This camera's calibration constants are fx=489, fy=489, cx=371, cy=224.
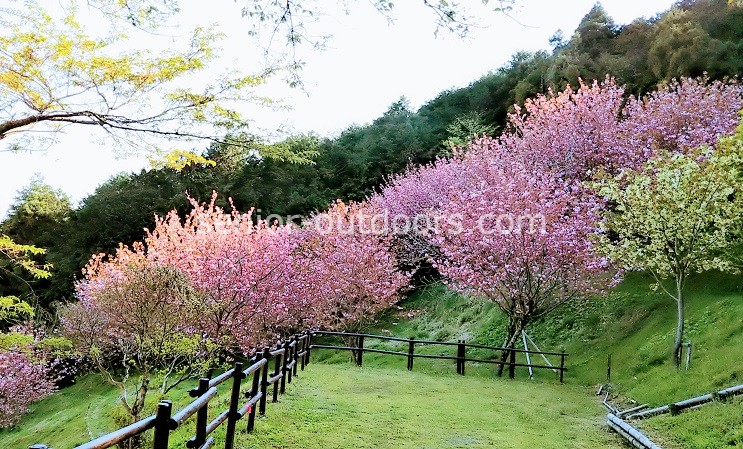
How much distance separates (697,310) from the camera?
40.4 ft

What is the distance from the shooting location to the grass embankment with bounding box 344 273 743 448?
6633mm

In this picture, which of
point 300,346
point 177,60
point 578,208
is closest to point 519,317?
point 578,208

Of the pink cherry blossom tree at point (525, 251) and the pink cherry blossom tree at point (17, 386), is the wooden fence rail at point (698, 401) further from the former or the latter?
the pink cherry blossom tree at point (17, 386)

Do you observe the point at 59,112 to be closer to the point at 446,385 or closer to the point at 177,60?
the point at 177,60

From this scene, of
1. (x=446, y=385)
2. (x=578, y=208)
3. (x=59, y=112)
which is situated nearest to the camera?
(x=59, y=112)

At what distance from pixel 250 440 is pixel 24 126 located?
440 cm

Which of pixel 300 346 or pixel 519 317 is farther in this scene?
pixel 519 317

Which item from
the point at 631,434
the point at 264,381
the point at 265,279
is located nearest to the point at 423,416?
the point at 264,381

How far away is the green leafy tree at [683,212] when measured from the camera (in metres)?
9.24

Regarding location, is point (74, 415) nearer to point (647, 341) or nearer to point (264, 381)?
point (264, 381)

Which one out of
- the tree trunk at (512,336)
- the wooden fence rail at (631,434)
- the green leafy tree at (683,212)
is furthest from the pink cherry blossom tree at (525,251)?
the wooden fence rail at (631,434)

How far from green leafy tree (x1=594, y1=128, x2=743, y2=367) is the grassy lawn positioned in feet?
11.0

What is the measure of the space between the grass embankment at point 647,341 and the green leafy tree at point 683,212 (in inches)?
39.2

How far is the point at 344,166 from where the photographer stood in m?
32.7
